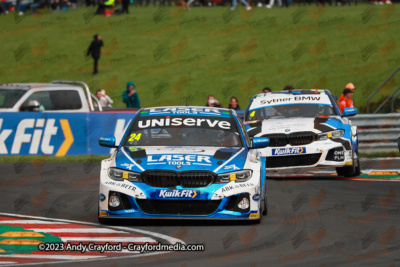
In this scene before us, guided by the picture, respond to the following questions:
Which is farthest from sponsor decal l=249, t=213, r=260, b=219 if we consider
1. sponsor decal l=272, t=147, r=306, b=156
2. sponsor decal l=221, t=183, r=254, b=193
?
sponsor decal l=272, t=147, r=306, b=156

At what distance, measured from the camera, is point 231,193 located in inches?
392

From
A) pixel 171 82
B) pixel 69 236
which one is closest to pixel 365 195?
pixel 69 236

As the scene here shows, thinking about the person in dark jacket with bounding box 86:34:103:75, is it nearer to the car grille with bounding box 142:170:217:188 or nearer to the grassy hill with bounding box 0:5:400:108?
the grassy hill with bounding box 0:5:400:108

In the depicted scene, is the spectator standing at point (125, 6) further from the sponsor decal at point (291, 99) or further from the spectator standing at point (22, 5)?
the sponsor decal at point (291, 99)

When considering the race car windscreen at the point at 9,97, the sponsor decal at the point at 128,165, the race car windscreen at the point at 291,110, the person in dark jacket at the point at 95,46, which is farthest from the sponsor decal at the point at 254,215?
the person in dark jacket at the point at 95,46

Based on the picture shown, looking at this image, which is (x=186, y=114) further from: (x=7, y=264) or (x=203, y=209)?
(x=7, y=264)

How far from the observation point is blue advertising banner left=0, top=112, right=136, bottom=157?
68.7 feet

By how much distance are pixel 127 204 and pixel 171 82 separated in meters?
30.7

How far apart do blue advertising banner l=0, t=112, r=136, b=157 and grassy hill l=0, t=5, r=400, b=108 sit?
48.0 ft

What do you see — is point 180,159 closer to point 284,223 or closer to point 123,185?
point 123,185

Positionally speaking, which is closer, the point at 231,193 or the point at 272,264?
the point at 272,264

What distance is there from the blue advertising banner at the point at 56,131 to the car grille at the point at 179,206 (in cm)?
1147

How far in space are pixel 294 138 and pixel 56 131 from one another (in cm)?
722

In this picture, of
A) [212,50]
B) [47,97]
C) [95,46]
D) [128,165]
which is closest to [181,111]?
[128,165]
